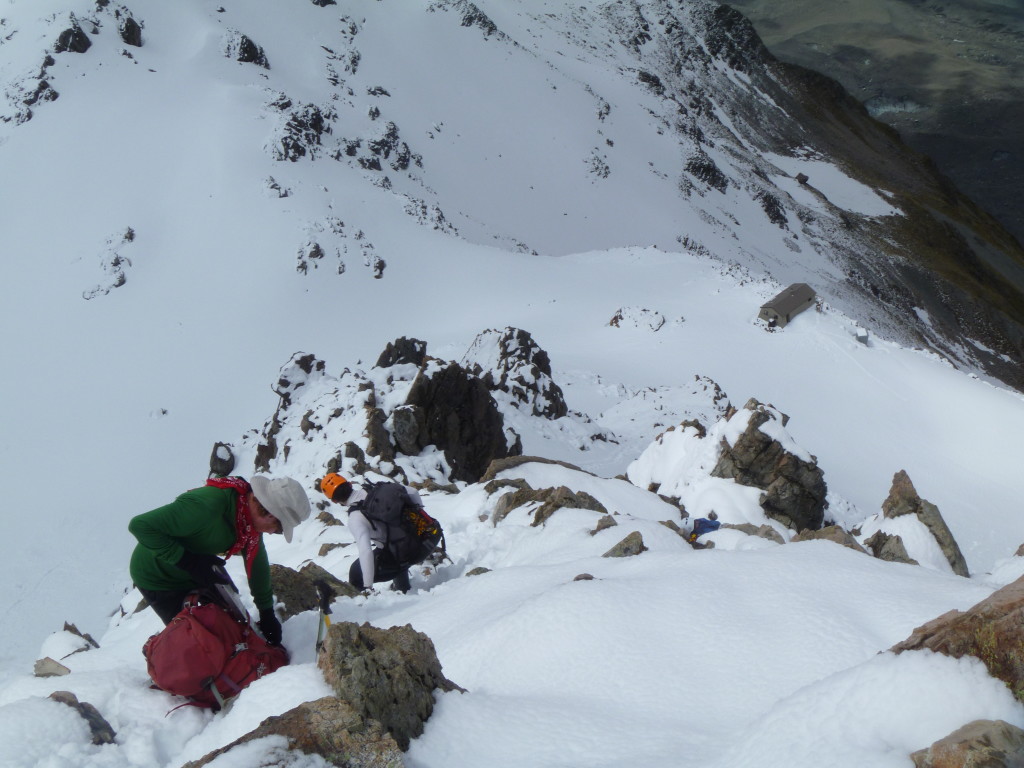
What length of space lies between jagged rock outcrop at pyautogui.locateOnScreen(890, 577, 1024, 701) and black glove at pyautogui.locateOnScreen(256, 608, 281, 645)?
397 centimetres

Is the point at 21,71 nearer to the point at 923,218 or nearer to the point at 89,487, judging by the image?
the point at 89,487

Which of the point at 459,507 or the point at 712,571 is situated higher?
the point at 712,571

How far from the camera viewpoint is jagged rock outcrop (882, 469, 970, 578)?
10.4 m

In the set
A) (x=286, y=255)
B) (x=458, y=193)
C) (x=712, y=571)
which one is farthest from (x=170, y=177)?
(x=712, y=571)

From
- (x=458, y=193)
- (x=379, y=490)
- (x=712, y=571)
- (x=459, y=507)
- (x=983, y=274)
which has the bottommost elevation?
(x=983, y=274)

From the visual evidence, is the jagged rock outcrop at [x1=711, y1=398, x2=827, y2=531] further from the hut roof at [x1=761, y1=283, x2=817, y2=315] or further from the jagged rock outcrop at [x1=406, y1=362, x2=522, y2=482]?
the hut roof at [x1=761, y1=283, x2=817, y2=315]

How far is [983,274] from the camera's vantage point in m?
65.5

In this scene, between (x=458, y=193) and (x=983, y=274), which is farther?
(x=983, y=274)

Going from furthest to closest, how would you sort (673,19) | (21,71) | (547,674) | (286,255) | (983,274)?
1. (673,19)
2. (983,274)
3. (21,71)
4. (286,255)
5. (547,674)

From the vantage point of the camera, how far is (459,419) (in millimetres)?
16172

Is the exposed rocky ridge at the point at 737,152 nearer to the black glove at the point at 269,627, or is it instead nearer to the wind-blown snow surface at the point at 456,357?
the wind-blown snow surface at the point at 456,357

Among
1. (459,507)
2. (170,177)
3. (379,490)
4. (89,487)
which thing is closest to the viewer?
(379,490)

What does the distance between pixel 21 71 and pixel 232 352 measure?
970 inches

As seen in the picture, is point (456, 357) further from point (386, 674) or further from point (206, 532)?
point (386, 674)
